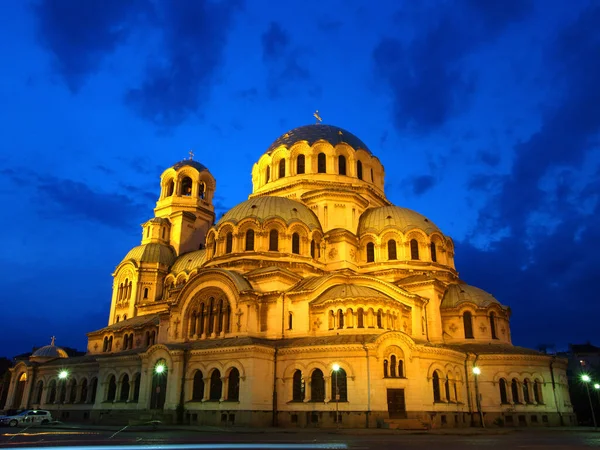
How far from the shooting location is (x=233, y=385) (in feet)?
100

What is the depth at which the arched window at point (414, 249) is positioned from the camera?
130 feet

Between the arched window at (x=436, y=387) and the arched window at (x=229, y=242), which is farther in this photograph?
the arched window at (x=229, y=242)

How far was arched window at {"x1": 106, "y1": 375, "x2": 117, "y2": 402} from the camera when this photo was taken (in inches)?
1454

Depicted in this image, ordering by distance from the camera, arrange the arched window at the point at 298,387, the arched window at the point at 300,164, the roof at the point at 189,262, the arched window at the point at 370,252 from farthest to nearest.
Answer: the roof at the point at 189,262 → the arched window at the point at 300,164 → the arched window at the point at 370,252 → the arched window at the point at 298,387

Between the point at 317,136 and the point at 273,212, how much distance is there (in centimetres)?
1142

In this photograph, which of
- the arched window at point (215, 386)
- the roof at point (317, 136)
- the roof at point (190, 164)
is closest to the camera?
the arched window at point (215, 386)

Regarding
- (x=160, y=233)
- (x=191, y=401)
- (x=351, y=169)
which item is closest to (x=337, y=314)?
(x=191, y=401)

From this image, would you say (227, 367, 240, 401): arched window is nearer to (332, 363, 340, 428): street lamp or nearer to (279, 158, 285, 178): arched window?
(332, 363, 340, 428): street lamp

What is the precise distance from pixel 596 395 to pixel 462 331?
16.5 metres

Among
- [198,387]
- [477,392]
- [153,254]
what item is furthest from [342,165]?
[198,387]

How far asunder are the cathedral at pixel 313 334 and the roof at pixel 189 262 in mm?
216

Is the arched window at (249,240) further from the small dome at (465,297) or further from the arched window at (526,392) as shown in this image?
the arched window at (526,392)

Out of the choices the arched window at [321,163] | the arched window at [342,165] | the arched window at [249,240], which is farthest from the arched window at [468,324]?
the arched window at [321,163]

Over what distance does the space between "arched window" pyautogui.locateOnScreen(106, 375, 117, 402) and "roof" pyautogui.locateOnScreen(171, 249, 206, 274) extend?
1245 centimetres
